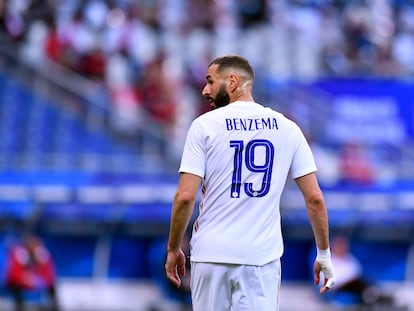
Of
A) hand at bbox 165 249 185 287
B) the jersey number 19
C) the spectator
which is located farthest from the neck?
the spectator

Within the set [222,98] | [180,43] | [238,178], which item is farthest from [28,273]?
[238,178]

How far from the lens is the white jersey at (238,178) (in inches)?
223

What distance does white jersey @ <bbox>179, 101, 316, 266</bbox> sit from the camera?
5.66 meters

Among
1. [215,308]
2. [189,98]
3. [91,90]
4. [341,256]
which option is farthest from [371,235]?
[215,308]

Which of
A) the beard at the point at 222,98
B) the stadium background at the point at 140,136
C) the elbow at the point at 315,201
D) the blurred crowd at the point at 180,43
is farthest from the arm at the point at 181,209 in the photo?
the blurred crowd at the point at 180,43

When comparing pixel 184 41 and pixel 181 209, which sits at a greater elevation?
pixel 184 41

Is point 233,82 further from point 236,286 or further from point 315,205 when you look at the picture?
point 236,286

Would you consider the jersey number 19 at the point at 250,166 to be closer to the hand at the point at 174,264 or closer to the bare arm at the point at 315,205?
the bare arm at the point at 315,205

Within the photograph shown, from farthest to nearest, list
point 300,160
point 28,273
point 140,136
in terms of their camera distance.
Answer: point 140,136
point 28,273
point 300,160

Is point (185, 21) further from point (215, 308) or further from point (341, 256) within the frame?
point (215, 308)

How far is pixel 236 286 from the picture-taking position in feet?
18.7

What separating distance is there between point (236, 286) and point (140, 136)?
1004 cm

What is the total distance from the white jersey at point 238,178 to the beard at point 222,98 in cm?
9

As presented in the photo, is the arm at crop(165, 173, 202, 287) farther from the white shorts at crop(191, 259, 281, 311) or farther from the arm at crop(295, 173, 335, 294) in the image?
the arm at crop(295, 173, 335, 294)
